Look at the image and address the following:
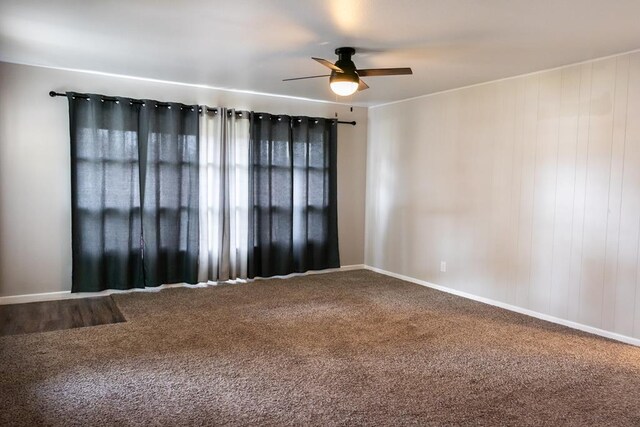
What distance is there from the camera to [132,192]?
5105mm

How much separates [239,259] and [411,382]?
336 cm

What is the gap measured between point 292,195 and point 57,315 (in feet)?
9.95

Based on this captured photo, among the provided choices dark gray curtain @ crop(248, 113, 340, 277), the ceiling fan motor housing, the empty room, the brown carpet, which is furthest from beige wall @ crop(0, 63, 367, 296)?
the ceiling fan motor housing

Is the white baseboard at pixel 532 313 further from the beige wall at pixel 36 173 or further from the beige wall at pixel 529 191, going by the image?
the beige wall at pixel 36 173

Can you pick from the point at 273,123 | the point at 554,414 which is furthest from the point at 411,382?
the point at 273,123

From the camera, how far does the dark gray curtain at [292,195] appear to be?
5.89 meters

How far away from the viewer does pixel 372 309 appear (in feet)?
15.4

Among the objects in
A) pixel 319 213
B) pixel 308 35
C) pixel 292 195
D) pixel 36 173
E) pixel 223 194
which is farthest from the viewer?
pixel 319 213

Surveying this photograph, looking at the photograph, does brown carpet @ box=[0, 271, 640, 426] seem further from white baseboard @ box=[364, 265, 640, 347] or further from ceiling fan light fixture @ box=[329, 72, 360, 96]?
ceiling fan light fixture @ box=[329, 72, 360, 96]

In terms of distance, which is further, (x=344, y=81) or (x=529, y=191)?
(x=529, y=191)

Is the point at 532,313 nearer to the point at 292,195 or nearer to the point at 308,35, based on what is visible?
the point at 292,195

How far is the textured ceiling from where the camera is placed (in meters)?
2.95

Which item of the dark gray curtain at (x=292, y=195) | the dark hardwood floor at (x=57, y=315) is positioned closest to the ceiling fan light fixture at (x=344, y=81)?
the dark gray curtain at (x=292, y=195)

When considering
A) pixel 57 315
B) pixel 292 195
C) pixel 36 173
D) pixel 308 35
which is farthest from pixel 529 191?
pixel 36 173
